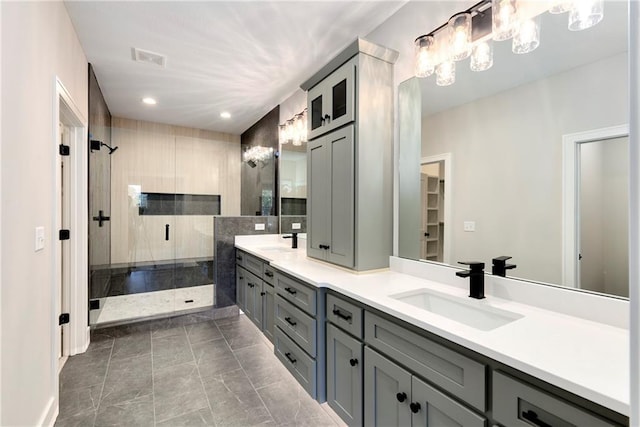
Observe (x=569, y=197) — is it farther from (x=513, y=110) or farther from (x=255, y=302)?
(x=255, y=302)

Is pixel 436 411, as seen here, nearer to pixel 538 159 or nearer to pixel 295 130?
pixel 538 159

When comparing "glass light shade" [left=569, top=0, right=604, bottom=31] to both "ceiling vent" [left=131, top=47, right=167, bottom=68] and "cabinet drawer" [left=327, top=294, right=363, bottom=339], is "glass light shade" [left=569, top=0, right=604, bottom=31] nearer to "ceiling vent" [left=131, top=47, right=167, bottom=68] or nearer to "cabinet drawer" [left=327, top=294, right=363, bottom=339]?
"cabinet drawer" [left=327, top=294, right=363, bottom=339]

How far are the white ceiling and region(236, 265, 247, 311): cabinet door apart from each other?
81.0 inches

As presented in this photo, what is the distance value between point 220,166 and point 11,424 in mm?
3978

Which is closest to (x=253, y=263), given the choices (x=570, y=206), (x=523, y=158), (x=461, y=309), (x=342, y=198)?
(x=342, y=198)

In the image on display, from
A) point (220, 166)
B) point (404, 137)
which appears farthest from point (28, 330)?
point (220, 166)

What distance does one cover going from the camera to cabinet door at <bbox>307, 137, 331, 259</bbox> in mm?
2195

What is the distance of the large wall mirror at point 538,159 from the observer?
113cm

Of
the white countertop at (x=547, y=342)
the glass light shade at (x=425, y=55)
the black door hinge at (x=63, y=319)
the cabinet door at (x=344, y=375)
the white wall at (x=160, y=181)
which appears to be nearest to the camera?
the white countertop at (x=547, y=342)

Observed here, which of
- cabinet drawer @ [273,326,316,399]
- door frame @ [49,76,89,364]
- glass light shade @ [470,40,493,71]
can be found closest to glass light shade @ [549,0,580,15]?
glass light shade @ [470,40,493,71]

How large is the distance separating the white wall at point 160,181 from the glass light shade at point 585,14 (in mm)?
3598

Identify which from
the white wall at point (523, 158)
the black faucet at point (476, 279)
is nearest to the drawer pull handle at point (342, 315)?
the black faucet at point (476, 279)

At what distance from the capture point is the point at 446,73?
171cm

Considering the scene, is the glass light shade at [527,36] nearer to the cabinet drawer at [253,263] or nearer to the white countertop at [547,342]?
the white countertop at [547,342]
